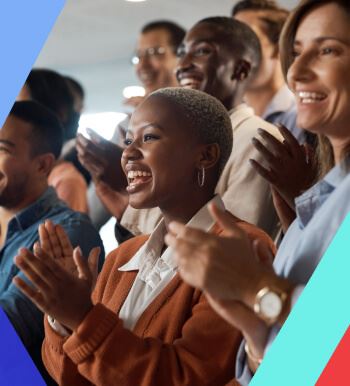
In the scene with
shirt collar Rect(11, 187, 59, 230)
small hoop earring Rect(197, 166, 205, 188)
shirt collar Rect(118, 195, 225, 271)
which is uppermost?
small hoop earring Rect(197, 166, 205, 188)

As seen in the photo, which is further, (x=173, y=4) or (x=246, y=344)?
(x=173, y=4)

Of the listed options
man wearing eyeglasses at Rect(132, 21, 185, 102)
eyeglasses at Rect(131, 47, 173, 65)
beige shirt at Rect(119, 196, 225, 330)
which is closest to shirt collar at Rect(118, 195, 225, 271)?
beige shirt at Rect(119, 196, 225, 330)

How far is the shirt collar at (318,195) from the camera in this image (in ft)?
3.08

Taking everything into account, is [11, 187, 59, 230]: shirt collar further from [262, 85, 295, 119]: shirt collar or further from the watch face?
the watch face

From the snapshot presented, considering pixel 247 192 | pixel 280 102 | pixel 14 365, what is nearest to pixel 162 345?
pixel 14 365

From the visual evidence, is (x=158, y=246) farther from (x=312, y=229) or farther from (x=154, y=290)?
(x=312, y=229)

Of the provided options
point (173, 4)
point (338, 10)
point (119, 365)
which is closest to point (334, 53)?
point (338, 10)

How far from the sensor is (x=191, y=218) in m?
1.26

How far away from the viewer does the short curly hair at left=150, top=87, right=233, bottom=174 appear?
128cm

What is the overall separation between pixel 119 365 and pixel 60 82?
1629 mm

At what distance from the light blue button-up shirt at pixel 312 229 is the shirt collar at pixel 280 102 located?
Answer: 1217 mm

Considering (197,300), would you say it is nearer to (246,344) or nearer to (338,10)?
(246,344)

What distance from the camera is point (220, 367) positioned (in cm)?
109

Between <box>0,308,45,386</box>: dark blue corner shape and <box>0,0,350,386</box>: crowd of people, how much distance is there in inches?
1.2
